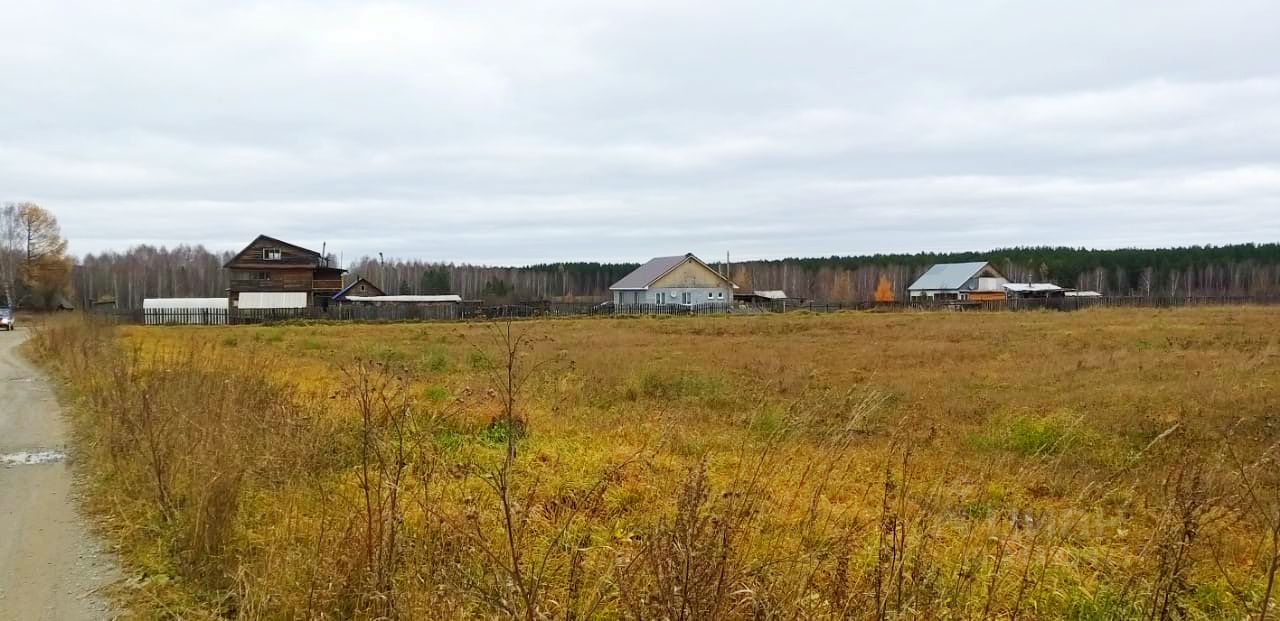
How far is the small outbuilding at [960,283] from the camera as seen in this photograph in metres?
82.7

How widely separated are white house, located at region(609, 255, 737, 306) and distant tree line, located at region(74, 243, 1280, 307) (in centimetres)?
2410

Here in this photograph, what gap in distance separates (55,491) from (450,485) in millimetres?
3799

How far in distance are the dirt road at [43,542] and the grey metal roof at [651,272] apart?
5902cm

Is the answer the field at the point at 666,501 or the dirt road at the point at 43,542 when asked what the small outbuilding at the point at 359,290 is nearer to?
the field at the point at 666,501

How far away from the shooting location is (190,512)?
4750 millimetres

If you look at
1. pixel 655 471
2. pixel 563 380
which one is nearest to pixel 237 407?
pixel 655 471

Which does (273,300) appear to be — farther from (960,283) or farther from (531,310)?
(960,283)

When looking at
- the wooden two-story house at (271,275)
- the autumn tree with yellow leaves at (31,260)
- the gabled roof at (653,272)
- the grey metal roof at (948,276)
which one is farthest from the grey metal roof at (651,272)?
the autumn tree with yellow leaves at (31,260)

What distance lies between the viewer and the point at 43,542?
514 centimetres

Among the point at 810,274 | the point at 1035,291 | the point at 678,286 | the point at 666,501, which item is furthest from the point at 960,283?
the point at 666,501

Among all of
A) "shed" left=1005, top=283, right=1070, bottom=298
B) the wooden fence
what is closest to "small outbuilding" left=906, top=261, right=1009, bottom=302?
"shed" left=1005, top=283, right=1070, bottom=298

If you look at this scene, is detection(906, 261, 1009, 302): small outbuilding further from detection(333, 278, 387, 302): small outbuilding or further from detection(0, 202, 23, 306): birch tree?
detection(0, 202, 23, 306): birch tree

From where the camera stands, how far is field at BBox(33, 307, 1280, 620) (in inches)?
129

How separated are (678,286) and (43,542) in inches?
2483
